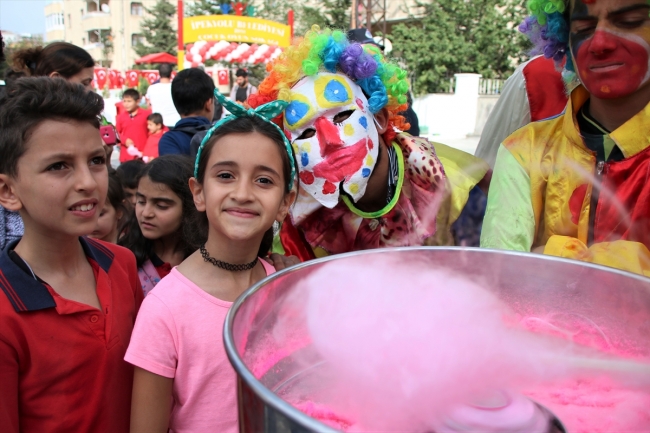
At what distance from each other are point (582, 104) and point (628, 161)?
0.23 metres

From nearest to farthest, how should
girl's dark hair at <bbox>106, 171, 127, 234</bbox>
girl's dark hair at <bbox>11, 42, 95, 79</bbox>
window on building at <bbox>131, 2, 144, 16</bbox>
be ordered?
1. girl's dark hair at <bbox>106, 171, 127, 234</bbox>
2. girl's dark hair at <bbox>11, 42, 95, 79</bbox>
3. window on building at <bbox>131, 2, 144, 16</bbox>

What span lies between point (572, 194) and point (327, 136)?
66 cm

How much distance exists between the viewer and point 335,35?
172cm

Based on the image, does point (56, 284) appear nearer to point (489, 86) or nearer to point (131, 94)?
point (131, 94)

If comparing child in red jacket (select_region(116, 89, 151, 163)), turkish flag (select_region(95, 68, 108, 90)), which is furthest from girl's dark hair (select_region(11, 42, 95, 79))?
turkish flag (select_region(95, 68, 108, 90))

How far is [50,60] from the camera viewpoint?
272cm

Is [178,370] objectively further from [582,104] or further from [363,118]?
[582,104]

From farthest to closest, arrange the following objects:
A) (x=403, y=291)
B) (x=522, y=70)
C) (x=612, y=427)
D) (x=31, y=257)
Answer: (x=522, y=70), (x=31, y=257), (x=403, y=291), (x=612, y=427)

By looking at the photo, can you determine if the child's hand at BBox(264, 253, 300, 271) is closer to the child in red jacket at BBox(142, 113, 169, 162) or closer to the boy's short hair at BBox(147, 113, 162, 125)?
the child in red jacket at BBox(142, 113, 169, 162)

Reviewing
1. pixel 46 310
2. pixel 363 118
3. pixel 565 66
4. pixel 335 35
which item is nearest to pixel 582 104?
pixel 565 66

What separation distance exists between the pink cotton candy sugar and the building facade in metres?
37.4

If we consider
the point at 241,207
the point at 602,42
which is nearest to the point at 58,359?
the point at 241,207

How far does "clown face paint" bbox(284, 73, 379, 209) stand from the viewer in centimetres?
162

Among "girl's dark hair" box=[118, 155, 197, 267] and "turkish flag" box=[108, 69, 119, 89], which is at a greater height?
"turkish flag" box=[108, 69, 119, 89]
